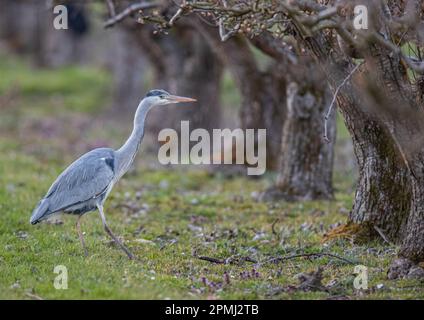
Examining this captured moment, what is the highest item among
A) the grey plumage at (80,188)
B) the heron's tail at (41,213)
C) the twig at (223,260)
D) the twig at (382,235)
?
the grey plumage at (80,188)

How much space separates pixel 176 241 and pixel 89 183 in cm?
189

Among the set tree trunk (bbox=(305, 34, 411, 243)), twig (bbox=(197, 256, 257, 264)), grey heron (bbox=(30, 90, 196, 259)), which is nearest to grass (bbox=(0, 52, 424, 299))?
twig (bbox=(197, 256, 257, 264))

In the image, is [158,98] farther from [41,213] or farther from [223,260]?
[223,260]

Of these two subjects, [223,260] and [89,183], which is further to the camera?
[89,183]

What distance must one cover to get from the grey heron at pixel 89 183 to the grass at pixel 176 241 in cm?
58

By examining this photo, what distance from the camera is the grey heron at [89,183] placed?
10258mm

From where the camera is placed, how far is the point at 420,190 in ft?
28.4

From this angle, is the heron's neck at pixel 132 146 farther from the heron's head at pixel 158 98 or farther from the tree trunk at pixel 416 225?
the tree trunk at pixel 416 225

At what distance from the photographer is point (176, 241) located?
11.6 meters

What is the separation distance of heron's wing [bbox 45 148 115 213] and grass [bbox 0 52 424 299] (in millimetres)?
728

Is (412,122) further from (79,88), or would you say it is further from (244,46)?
(79,88)

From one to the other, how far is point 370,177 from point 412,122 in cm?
212

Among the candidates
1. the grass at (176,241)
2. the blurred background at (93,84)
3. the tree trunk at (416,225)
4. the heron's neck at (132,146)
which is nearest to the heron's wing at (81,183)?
the heron's neck at (132,146)

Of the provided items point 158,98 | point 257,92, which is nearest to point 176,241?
point 158,98
